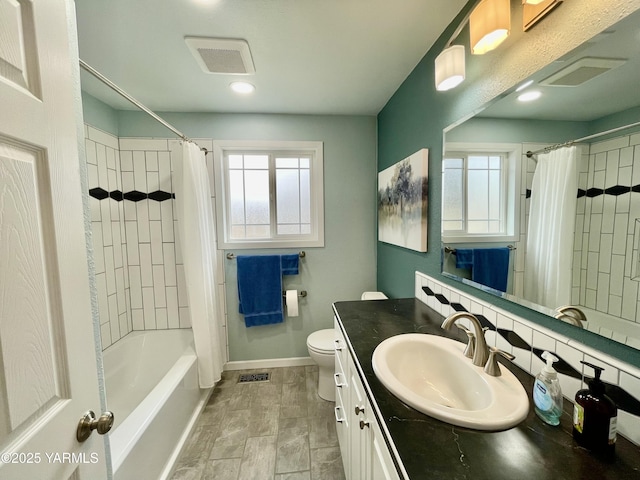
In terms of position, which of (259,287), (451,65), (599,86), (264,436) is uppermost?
(451,65)

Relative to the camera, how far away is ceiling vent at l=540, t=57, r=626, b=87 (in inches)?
26.2

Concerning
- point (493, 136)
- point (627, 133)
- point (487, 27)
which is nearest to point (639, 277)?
point (627, 133)

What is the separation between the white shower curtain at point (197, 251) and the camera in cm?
188

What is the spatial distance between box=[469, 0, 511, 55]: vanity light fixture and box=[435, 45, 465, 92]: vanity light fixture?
0.11m

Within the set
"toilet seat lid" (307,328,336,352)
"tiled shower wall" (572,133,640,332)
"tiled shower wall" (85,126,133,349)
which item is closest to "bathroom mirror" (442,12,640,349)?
"tiled shower wall" (572,133,640,332)

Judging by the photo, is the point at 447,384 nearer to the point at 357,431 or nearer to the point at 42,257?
the point at 357,431

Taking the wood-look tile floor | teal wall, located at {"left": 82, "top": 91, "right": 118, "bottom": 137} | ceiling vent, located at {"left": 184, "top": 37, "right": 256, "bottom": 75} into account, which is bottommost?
the wood-look tile floor

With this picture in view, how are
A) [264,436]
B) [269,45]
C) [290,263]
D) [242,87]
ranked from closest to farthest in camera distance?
A: [269,45], [264,436], [242,87], [290,263]

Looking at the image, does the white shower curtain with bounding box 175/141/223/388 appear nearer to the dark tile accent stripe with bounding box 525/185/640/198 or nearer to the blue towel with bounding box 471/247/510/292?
the blue towel with bounding box 471/247/510/292

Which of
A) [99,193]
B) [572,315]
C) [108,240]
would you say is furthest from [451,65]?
[108,240]

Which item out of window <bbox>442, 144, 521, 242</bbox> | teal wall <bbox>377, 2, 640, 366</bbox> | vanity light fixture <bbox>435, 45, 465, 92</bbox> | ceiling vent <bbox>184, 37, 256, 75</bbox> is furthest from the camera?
ceiling vent <bbox>184, 37, 256, 75</bbox>

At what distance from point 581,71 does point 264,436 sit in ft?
7.58

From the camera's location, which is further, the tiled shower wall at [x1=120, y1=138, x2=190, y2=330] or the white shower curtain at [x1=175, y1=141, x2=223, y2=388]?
the tiled shower wall at [x1=120, y1=138, x2=190, y2=330]

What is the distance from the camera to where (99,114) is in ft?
6.44
